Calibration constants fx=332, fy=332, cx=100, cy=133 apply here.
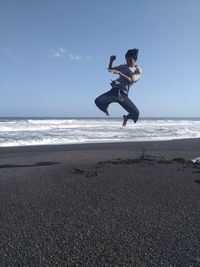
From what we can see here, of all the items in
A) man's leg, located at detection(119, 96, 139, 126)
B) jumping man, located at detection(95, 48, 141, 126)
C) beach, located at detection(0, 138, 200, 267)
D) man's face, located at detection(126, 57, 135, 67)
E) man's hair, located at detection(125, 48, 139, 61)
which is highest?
man's hair, located at detection(125, 48, 139, 61)

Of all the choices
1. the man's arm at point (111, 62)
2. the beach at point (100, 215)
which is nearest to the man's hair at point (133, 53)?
the man's arm at point (111, 62)

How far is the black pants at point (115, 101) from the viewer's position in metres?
7.19

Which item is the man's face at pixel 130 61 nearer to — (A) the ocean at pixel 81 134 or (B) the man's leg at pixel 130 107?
(B) the man's leg at pixel 130 107

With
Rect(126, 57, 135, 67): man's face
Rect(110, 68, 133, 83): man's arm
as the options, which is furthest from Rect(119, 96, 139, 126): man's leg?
Rect(126, 57, 135, 67): man's face

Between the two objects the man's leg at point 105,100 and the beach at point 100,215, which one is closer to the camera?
the beach at point 100,215

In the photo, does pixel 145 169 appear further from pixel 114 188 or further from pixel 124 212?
pixel 124 212

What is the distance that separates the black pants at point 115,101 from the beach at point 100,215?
2.12 m

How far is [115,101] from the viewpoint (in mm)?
7309

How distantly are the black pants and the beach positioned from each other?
6.95 ft

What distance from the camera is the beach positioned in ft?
A: 17.5

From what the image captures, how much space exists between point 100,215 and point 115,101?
246 centimetres

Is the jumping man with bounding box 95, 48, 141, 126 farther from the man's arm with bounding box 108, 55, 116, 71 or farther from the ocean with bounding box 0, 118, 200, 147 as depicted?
the ocean with bounding box 0, 118, 200, 147

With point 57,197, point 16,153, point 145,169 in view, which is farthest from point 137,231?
point 16,153

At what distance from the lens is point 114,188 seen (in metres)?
8.88
